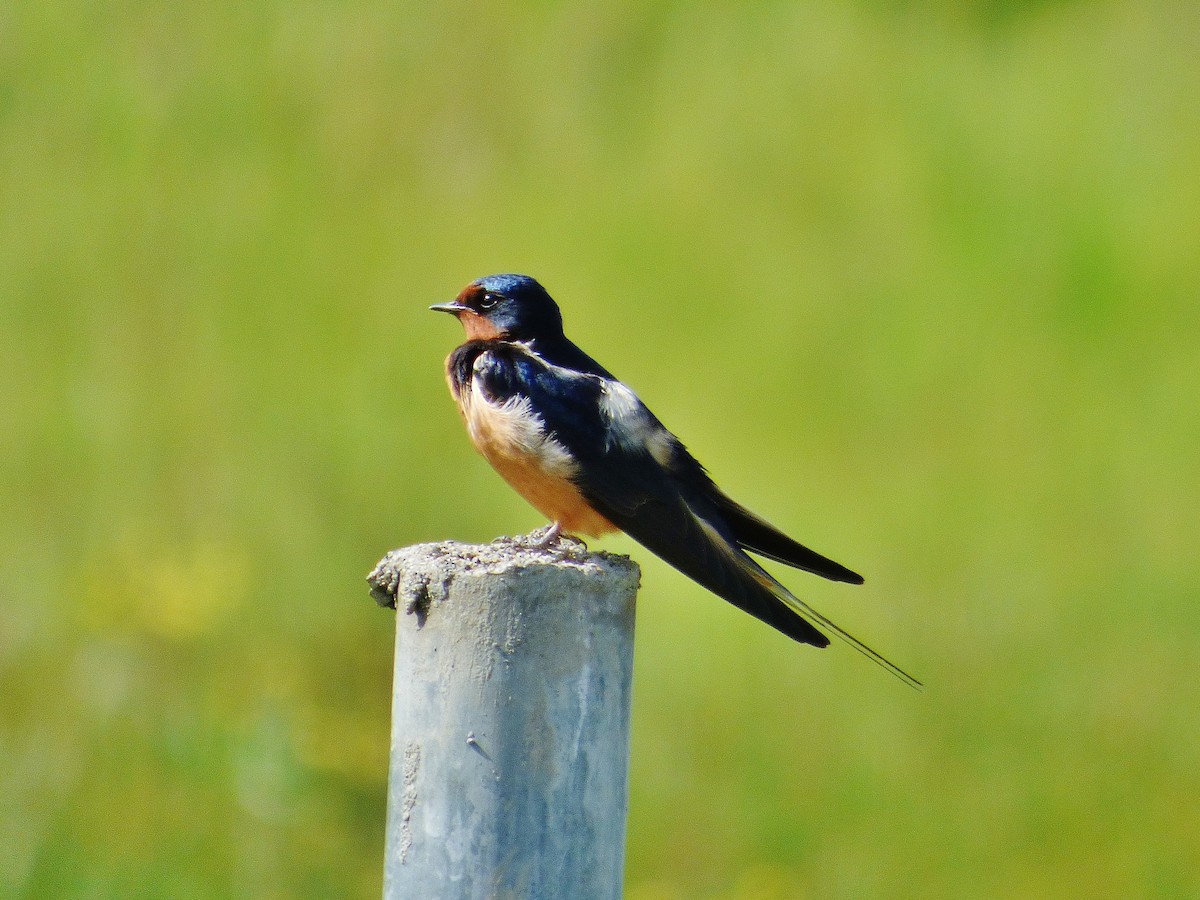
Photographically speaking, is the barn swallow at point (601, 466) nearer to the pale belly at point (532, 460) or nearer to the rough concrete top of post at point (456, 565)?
the pale belly at point (532, 460)

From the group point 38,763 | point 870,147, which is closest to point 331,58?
point 870,147

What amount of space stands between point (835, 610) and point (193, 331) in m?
3.31

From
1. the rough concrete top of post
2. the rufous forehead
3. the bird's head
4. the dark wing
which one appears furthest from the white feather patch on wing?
the rough concrete top of post

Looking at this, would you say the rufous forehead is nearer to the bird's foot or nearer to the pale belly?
the pale belly

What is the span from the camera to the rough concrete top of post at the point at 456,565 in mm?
1768

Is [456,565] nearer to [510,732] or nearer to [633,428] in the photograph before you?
[510,732]

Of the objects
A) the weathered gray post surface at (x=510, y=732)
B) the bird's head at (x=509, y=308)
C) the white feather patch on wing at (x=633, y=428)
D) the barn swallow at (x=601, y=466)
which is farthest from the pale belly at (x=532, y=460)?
the weathered gray post surface at (x=510, y=732)

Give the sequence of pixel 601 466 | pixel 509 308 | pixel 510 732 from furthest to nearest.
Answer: pixel 509 308, pixel 601 466, pixel 510 732

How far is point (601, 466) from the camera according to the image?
2.74 metres

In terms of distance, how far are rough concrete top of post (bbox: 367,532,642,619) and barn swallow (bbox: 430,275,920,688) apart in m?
0.70

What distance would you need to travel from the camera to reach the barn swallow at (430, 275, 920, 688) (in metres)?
2.63

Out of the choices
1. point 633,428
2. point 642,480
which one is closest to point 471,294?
point 633,428

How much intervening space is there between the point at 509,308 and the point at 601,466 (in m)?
0.62

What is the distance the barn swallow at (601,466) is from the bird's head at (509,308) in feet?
0.52
